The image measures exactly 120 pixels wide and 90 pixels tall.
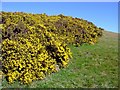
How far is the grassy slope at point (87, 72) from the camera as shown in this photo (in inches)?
500

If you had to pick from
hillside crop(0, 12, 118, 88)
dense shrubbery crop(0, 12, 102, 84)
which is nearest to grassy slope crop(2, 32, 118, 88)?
hillside crop(0, 12, 118, 88)

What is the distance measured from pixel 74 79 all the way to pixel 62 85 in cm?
Result: 74

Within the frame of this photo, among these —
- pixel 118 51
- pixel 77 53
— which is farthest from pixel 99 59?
pixel 118 51

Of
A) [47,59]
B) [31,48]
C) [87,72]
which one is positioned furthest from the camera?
[87,72]

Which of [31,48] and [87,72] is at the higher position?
[31,48]

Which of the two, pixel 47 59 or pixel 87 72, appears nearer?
pixel 47 59

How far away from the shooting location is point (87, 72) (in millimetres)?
13867

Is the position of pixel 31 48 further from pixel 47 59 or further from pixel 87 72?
pixel 87 72

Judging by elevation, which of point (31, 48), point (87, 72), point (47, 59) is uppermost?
point (31, 48)

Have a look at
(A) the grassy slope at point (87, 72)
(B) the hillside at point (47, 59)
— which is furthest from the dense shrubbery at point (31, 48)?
(A) the grassy slope at point (87, 72)

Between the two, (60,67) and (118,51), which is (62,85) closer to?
(60,67)

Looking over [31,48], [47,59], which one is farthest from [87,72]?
[31,48]

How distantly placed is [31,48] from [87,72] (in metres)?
2.72

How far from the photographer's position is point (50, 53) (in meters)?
14.2
